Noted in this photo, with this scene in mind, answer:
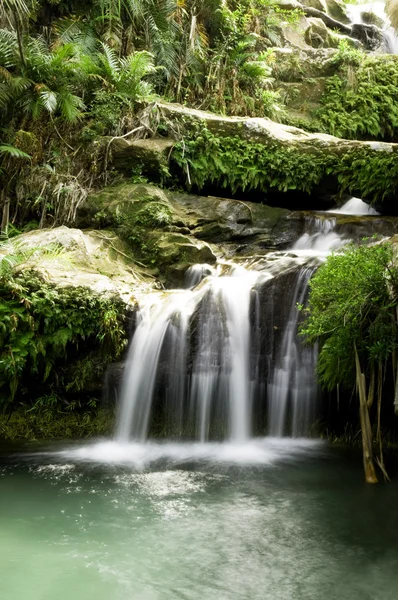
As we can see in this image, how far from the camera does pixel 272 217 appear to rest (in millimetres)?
10375

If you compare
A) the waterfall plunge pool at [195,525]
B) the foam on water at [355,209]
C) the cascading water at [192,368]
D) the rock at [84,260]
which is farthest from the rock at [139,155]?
the waterfall plunge pool at [195,525]

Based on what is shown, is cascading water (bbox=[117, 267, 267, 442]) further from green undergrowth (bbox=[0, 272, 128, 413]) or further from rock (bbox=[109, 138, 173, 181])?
rock (bbox=[109, 138, 173, 181])

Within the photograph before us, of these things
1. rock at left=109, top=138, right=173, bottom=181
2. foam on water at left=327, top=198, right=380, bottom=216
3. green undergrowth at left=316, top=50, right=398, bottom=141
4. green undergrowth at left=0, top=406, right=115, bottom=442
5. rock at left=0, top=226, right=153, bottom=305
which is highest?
green undergrowth at left=316, top=50, right=398, bottom=141

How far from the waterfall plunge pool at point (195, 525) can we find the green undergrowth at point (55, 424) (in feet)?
1.23

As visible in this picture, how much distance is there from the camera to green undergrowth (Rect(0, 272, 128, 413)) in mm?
6770

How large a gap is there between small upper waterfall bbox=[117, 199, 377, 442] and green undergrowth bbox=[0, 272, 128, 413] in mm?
424

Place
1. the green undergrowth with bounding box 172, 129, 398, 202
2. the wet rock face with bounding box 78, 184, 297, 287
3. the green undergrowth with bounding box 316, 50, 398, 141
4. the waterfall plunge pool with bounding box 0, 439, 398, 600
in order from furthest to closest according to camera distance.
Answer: the green undergrowth with bounding box 316, 50, 398, 141, the green undergrowth with bounding box 172, 129, 398, 202, the wet rock face with bounding box 78, 184, 297, 287, the waterfall plunge pool with bounding box 0, 439, 398, 600

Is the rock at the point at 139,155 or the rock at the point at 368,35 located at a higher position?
the rock at the point at 368,35

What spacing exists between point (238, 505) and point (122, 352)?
110 inches

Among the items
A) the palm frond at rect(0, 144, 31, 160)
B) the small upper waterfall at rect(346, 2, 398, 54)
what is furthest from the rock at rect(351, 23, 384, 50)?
the palm frond at rect(0, 144, 31, 160)

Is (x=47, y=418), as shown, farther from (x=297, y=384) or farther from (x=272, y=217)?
(x=272, y=217)

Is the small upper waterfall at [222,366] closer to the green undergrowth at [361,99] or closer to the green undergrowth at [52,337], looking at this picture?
the green undergrowth at [52,337]

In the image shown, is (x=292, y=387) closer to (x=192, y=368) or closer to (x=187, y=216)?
(x=192, y=368)

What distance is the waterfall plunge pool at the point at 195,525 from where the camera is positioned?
12.6 feet
